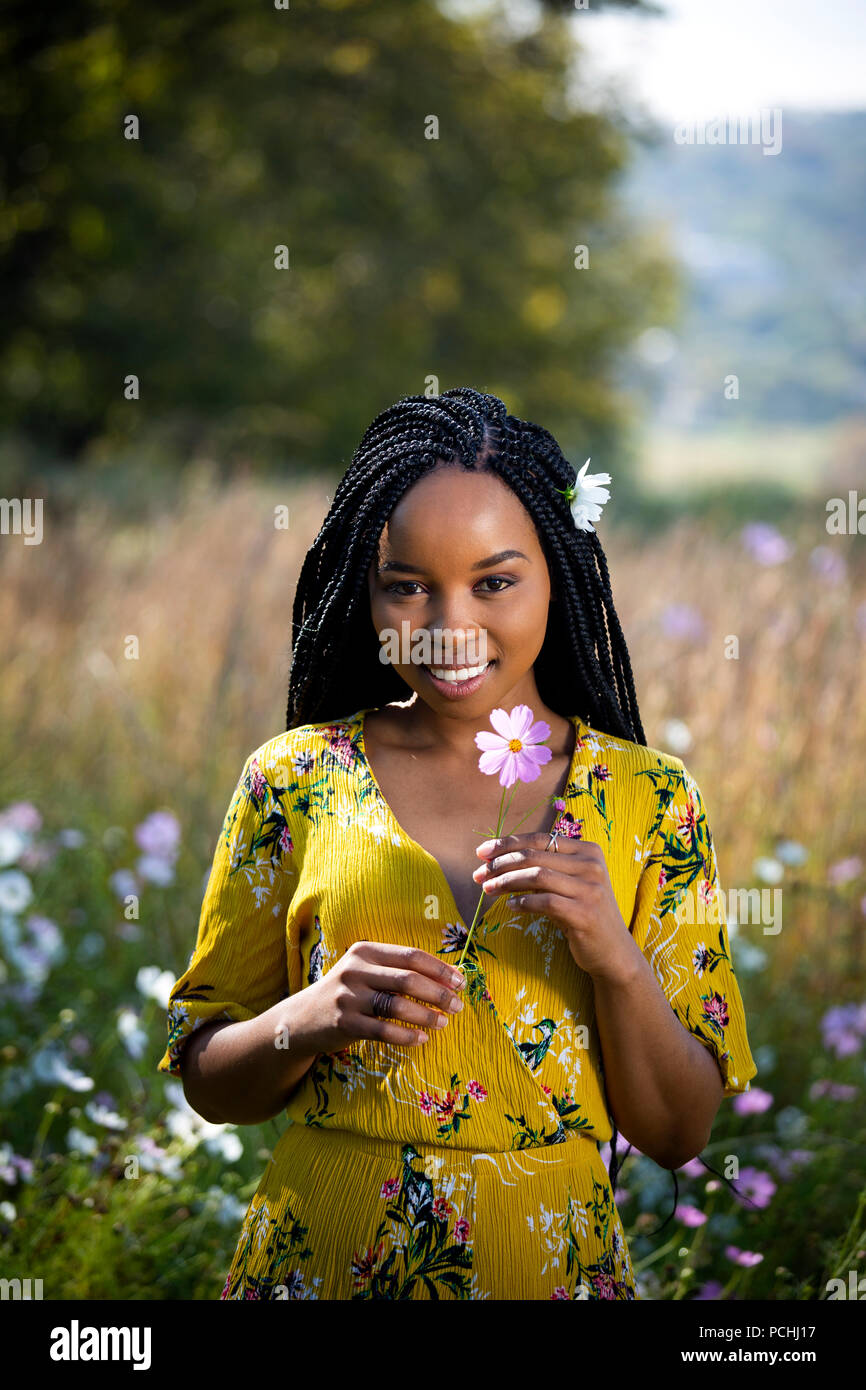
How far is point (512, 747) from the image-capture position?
1.46 metres

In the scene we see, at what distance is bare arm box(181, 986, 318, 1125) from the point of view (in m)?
1.49

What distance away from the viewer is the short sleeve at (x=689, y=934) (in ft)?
5.20

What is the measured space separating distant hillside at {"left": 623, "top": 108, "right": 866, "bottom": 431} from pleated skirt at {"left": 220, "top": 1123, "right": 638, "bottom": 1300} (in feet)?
152

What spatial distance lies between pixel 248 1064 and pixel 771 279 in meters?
78.0

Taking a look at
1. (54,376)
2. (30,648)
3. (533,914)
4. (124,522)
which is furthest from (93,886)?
(54,376)

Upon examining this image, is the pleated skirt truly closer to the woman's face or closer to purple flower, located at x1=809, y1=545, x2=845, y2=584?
the woman's face

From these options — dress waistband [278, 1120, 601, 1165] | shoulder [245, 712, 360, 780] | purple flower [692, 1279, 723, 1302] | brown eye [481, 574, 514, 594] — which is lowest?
purple flower [692, 1279, 723, 1302]

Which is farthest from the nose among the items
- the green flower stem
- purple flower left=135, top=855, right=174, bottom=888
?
purple flower left=135, top=855, right=174, bottom=888

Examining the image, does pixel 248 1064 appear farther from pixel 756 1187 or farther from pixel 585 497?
pixel 756 1187

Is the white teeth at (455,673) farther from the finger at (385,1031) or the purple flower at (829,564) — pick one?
the purple flower at (829,564)

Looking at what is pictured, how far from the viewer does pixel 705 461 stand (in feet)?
222

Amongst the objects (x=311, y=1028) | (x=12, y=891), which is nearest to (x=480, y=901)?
(x=311, y=1028)

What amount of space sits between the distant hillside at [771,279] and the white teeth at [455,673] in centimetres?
4627
